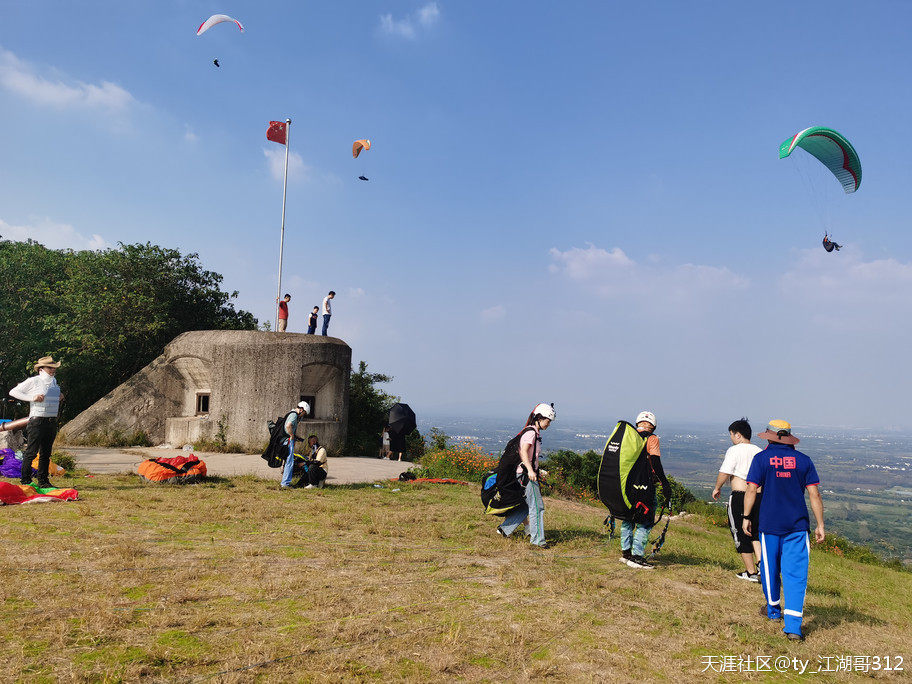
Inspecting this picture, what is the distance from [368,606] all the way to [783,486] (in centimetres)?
359

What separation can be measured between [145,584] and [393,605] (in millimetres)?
2124

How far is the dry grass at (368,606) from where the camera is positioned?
3.71 meters

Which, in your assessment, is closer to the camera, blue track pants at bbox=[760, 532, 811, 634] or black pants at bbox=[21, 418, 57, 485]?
blue track pants at bbox=[760, 532, 811, 634]

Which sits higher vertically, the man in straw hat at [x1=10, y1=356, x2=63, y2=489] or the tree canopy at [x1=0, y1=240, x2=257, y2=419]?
the tree canopy at [x1=0, y1=240, x2=257, y2=419]

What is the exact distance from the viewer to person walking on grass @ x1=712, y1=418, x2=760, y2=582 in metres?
6.64

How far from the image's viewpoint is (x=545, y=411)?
24.3 feet

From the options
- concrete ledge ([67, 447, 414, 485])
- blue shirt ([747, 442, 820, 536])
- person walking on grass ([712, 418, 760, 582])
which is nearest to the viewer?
blue shirt ([747, 442, 820, 536])

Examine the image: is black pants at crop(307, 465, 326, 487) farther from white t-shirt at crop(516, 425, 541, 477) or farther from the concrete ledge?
white t-shirt at crop(516, 425, 541, 477)

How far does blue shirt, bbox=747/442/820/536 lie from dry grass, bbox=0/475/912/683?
2.85ft

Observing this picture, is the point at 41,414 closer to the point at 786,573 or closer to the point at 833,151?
the point at 786,573

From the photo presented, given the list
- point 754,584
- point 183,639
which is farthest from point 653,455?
point 183,639

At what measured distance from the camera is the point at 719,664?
4.09 m

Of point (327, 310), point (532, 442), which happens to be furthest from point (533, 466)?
point (327, 310)

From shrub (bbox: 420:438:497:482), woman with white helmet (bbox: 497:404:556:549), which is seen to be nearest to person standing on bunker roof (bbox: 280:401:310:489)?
shrub (bbox: 420:438:497:482)
